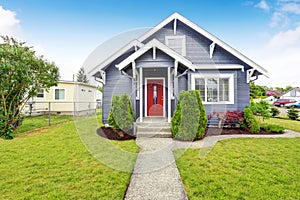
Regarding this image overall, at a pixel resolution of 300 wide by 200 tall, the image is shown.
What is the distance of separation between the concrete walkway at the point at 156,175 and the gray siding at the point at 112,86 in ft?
13.1

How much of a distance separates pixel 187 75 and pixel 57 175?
6.94 m

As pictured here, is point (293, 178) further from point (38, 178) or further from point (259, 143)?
point (38, 178)

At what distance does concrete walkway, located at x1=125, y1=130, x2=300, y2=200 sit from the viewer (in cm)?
243

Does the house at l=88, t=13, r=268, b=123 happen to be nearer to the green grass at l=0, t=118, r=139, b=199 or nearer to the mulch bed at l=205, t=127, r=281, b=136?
the mulch bed at l=205, t=127, r=281, b=136

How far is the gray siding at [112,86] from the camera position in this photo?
8211 mm

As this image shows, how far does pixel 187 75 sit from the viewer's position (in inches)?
316

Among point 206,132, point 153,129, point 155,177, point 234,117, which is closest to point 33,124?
point 153,129

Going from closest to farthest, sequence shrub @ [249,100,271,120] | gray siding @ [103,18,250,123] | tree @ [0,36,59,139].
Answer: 1. tree @ [0,36,59,139]
2. shrub @ [249,100,271,120]
3. gray siding @ [103,18,250,123]

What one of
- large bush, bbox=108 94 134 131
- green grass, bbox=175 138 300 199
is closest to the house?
large bush, bbox=108 94 134 131

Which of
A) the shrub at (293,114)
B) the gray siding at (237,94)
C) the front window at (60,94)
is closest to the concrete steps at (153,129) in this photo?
the gray siding at (237,94)

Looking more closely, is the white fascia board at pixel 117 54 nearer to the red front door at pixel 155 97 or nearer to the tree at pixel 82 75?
the tree at pixel 82 75

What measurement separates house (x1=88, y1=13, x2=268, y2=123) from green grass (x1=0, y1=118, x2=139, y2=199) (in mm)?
3891

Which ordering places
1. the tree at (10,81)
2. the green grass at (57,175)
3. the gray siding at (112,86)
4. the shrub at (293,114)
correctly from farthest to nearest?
the shrub at (293,114) < the gray siding at (112,86) < the green grass at (57,175) < the tree at (10,81)

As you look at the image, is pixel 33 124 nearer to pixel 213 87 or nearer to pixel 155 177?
pixel 155 177
